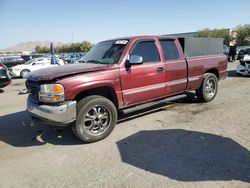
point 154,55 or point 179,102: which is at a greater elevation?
point 154,55

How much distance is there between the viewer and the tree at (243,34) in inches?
2408

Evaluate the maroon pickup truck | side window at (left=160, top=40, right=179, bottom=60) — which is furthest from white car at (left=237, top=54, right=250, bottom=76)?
side window at (left=160, top=40, right=179, bottom=60)

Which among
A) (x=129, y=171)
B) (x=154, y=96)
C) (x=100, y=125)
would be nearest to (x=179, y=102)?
(x=154, y=96)

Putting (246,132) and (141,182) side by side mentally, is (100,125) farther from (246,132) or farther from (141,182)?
(246,132)

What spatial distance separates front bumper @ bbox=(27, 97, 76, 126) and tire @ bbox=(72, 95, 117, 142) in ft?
Answer: 0.52

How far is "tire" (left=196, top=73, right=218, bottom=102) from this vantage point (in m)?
6.83

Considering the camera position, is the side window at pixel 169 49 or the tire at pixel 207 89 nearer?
the side window at pixel 169 49

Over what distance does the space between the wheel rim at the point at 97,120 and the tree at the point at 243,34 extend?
218 feet

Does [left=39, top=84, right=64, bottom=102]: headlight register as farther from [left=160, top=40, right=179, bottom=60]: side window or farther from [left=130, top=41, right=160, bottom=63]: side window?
[left=160, top=40, right=179, bottom=60]: side window

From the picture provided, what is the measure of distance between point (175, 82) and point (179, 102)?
143cm

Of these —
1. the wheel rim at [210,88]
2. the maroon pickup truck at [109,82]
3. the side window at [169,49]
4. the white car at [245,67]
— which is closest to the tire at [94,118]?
the maroon pickup truck at [109,82]

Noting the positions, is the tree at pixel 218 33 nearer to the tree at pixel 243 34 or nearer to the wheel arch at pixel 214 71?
the tree at pixel 243 34

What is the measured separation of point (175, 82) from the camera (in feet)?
19.4

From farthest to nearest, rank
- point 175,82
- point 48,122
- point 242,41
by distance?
1. point 242,41
2. point 175,82
3. point 48,122
